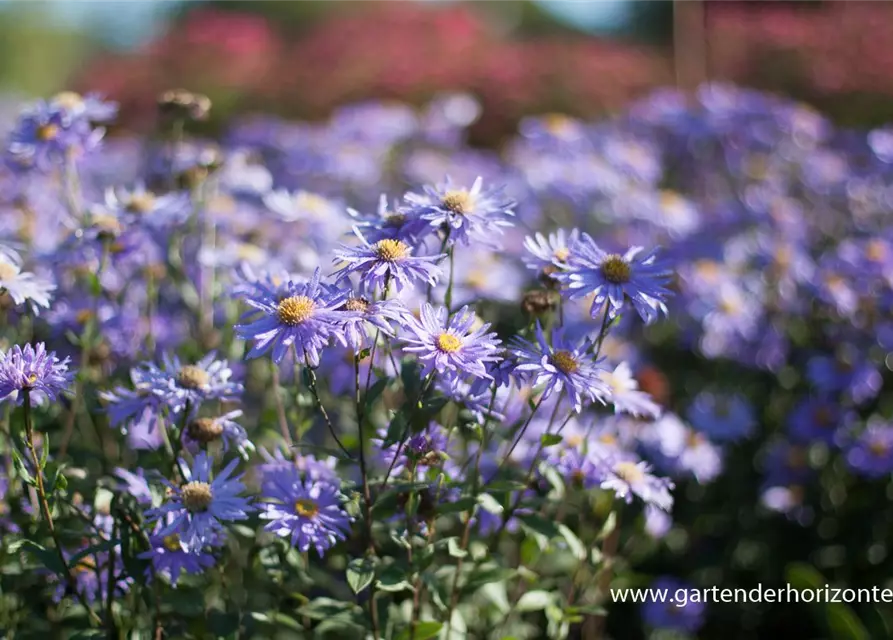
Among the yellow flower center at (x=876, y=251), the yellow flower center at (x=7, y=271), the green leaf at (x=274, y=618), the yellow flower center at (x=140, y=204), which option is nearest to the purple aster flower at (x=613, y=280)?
the green leaf at (x=274, y=618)

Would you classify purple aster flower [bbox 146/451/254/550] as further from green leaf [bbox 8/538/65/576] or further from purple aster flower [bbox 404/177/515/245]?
purple aster flower [bbox 404/177/515/245]

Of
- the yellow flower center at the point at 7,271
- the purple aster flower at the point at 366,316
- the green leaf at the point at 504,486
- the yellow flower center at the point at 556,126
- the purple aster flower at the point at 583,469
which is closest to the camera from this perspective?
the purple aster flower at the point at 366,316

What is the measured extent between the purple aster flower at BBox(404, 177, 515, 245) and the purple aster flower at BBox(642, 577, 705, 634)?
1289 mm

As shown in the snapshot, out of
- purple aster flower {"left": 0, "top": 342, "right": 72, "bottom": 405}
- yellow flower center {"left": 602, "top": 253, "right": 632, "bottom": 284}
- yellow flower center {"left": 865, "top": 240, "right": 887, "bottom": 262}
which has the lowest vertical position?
yellow flower center {"left": 865, "top": 240, "right": 887, "bottom": 262}

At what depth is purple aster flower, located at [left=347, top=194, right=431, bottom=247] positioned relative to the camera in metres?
1.51

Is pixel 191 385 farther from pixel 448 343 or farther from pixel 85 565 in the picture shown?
pixel 448 343

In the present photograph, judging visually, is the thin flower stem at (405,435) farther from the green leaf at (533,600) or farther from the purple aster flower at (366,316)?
the green leaf at (533,600)

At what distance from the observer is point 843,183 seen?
349 cm

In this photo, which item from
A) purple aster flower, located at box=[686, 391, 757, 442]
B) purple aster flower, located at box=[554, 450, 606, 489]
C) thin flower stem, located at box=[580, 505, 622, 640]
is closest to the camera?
purple aster flower, located at box=[554, 450, 606, 489]

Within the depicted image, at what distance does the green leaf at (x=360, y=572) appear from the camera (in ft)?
4.65

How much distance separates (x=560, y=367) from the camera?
1410 millimetres

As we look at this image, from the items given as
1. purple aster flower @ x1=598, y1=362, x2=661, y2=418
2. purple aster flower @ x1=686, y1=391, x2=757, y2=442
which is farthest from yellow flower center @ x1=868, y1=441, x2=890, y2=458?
purple aster flower @ x1=598, y1=362, x2=661, y2=418

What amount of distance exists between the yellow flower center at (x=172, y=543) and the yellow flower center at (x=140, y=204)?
864 millimetres

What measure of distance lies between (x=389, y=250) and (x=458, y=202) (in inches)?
7.2
